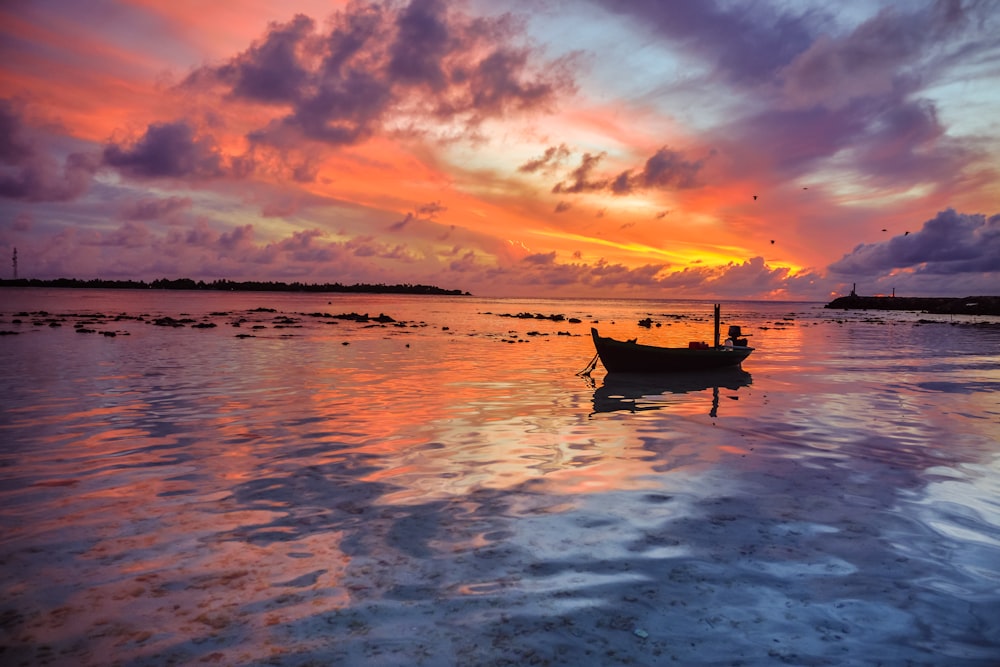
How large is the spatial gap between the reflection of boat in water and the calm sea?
0.78 m

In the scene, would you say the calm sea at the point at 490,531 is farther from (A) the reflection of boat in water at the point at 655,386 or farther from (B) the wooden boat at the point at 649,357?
(B) the wooden boat at the point at 649,357

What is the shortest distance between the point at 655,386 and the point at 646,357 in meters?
2.43

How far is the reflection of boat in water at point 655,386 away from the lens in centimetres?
2006

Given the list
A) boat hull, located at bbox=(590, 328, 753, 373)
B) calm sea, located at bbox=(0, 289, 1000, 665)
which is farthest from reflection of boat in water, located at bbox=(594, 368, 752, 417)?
calm sea, located at bbox=(0, 289, 1000, 665)

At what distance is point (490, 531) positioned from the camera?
8.49 meters

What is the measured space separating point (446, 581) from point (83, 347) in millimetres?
36668

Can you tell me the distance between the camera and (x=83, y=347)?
34094mm

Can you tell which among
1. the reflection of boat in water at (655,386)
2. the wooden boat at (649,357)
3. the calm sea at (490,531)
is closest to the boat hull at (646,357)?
the wooden boat at (649,357)

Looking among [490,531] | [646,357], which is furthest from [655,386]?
[490,531]

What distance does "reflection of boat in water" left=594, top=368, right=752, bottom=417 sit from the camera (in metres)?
20.1

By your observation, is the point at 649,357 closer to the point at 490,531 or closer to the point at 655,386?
the point at 655,386

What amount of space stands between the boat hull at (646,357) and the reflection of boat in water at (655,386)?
345 millimetres

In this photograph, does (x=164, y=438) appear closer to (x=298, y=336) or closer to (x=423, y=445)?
(x=423, y=445)

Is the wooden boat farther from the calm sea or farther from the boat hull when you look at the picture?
the calm sea
